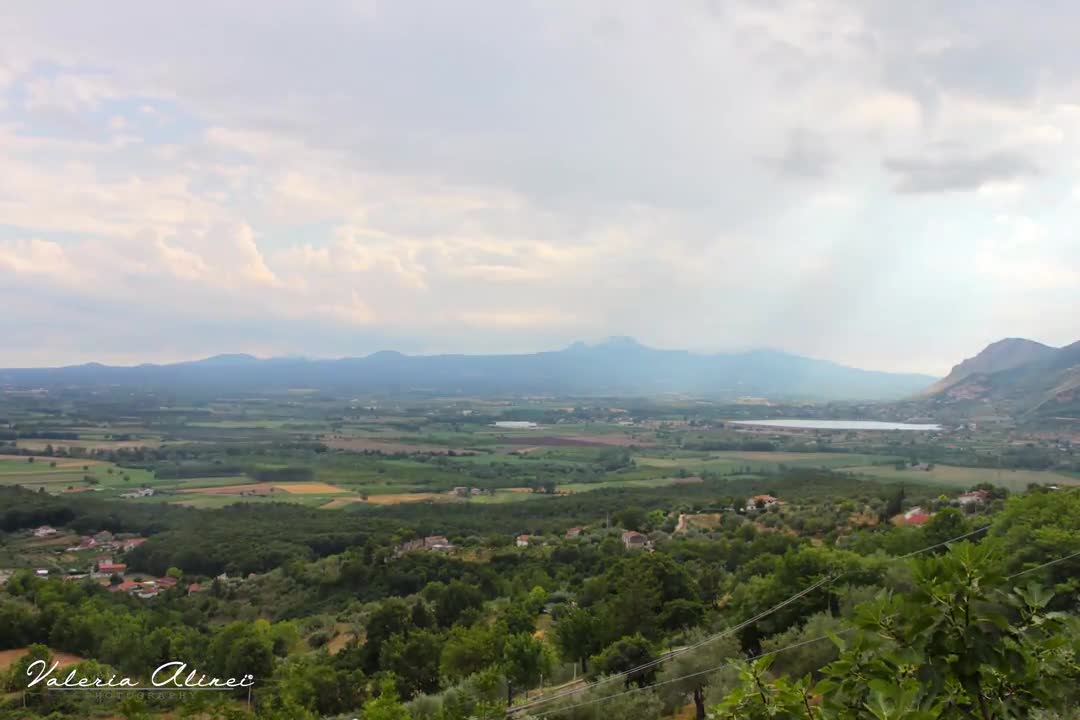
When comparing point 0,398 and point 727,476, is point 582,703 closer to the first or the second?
point 727,476

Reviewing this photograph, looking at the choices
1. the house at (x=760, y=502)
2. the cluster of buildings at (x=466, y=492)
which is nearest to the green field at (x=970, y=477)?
the house at (x=760, y=502)

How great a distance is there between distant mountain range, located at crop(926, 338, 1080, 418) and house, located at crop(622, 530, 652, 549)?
6219 centimetres

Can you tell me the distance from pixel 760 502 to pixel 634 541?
457 inches

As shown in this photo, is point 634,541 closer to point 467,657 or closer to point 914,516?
point 914,516

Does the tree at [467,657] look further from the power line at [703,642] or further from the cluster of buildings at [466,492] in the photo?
the cluster of buildings at [466,492]

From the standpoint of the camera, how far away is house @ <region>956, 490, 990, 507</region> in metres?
33.2

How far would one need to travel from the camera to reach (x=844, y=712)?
2.78m

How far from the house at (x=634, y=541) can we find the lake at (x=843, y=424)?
72142 mm

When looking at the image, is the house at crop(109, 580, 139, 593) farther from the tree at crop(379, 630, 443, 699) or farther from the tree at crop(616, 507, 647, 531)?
the tree at crop(616, 507, 647, 531)

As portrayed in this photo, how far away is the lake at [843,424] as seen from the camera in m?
99.5

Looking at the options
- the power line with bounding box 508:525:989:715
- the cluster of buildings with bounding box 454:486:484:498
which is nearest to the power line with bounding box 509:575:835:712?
the power line with bounding box 508:525:989:715

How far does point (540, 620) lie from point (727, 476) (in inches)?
1778

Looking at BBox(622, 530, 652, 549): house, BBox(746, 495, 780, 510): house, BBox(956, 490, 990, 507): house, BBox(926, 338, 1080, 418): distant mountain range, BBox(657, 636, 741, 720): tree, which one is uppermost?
BBox(926, 338, 1080, 418): distant mountain range

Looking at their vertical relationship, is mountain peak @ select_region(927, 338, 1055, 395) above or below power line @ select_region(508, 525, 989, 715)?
above
